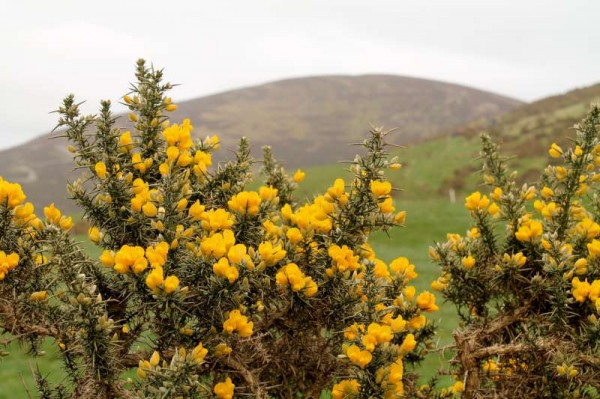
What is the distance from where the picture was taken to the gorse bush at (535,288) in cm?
289

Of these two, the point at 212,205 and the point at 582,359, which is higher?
the point at 212,205

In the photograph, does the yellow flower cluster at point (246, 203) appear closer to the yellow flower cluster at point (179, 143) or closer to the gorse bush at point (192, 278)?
the gorse bush at point (192, 278)

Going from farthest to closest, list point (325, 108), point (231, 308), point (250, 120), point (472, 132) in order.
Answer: point (325, 108)
point (250, 120)
point (472, 132)
point (231, 308)

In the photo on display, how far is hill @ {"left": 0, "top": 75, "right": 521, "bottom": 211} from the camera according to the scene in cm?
6022

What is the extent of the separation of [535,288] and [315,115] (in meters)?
79.0

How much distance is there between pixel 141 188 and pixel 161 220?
284 mm

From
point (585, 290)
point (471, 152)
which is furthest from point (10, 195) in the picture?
point (471, 152)

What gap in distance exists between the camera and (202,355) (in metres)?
2.11

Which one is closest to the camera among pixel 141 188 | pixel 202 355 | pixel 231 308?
pixel 202 355

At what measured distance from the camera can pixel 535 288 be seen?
10.1 feet

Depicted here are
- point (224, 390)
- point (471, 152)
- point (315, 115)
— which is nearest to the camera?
point (224, 390)

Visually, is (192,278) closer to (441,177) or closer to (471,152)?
(441,177)

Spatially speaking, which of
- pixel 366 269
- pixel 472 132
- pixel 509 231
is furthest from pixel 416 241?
pixel 472 132

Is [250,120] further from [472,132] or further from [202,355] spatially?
[202,355]
